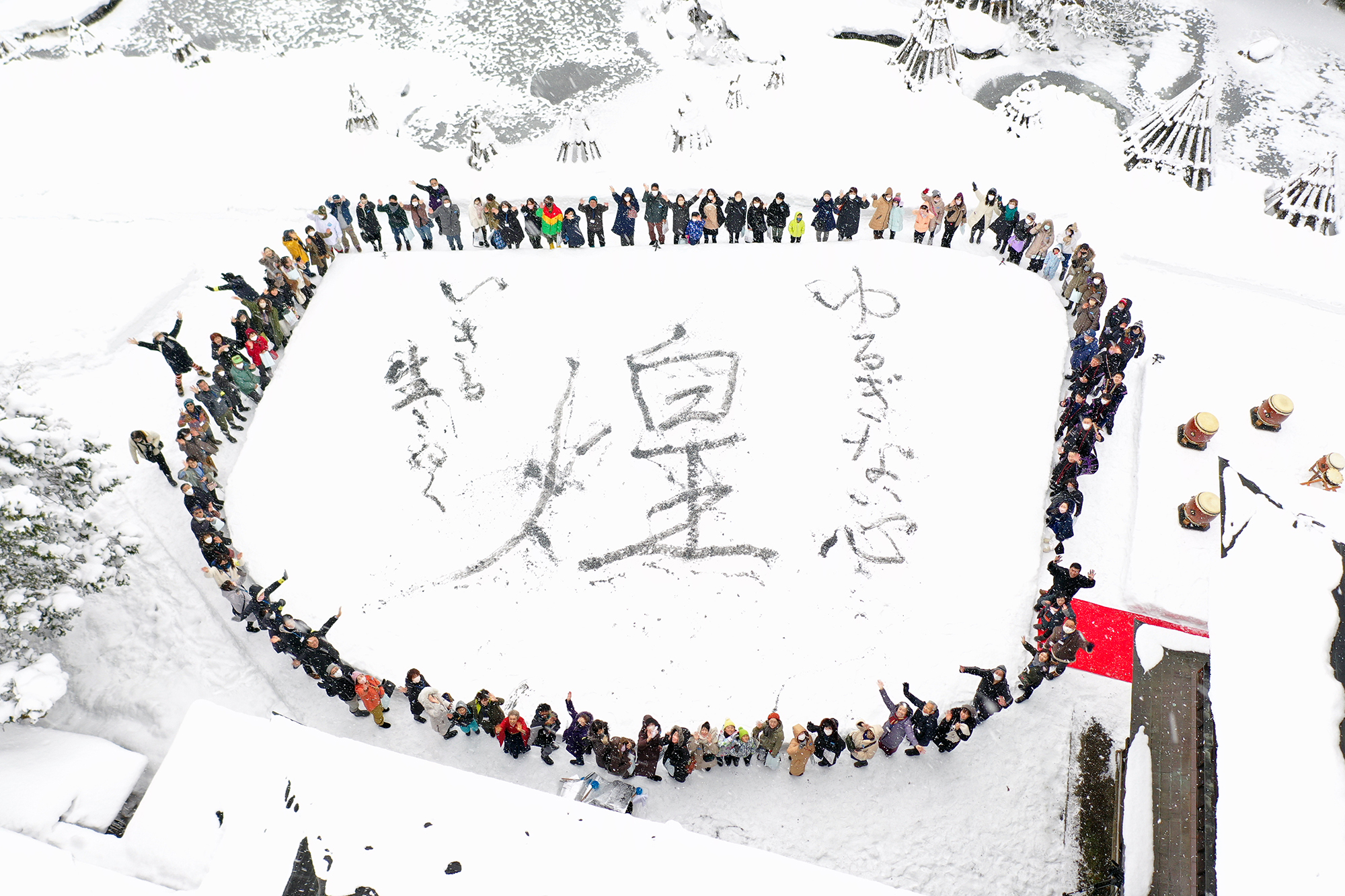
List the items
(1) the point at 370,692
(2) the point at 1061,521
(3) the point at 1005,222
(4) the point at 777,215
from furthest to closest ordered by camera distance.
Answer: (4) the point at 777,215 → (3) the point at 1005,222 → (2) the point at 1061,521 → (1) the point at 370,692

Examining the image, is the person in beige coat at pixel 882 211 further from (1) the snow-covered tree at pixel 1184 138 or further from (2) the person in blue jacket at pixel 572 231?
(1) the snow-covered tree at pixel 1184 138

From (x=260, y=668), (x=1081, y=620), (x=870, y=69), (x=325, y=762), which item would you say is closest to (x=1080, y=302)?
(x=1081, y=620)

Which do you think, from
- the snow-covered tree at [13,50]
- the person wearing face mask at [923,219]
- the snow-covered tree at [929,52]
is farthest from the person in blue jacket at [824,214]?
the snow-covered tree at [13,50]

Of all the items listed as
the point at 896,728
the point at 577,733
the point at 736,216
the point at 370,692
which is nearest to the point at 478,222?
the point at 736,216

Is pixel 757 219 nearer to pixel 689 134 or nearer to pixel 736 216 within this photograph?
pixel 736 216

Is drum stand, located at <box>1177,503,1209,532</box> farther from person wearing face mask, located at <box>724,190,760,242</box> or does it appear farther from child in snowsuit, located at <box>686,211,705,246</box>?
child in snowsuit, located at <box>686,211,705,246</box>

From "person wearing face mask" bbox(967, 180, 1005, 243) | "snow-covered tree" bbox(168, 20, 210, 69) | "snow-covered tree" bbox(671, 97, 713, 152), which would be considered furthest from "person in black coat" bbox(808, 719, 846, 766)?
"snow-covered tree" bbox(168, 20, 210, 69)
